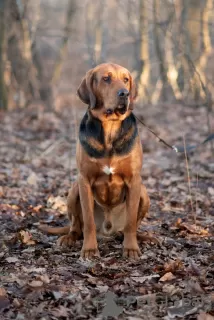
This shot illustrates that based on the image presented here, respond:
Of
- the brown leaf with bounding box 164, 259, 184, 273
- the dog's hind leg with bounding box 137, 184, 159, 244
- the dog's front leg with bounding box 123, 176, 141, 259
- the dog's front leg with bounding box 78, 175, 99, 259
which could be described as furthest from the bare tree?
the brown leaf with bounding box 164, 259, 184, 273

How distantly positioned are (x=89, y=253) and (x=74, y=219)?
0.64 m

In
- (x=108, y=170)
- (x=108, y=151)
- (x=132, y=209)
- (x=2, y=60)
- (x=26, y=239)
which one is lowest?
(x=26, y=239)

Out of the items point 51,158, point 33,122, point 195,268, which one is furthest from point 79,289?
point 33,122

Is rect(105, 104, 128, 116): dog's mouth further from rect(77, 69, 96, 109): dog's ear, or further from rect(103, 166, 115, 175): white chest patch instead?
rect(103, 166, 115, 175): white chest patch

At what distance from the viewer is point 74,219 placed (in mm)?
5910

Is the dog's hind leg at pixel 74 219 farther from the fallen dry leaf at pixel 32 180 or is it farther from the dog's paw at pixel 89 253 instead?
the fallen dry leaf at pixel 32 180

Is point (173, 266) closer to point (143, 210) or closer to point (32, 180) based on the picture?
point (143, 210)

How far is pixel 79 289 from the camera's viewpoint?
4.36m

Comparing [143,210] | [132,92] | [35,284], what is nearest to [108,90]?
[132,92]

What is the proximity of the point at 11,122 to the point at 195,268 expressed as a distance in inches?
386

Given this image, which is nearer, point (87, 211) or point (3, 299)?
point (3, 299)

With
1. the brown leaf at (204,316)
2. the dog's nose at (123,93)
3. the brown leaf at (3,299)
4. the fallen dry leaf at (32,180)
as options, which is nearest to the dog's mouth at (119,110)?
the dog's nose at (123,93)

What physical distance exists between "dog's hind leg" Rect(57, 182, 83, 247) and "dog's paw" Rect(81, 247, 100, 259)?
1.46 ft

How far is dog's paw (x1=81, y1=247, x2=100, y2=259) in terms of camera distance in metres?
5.34
